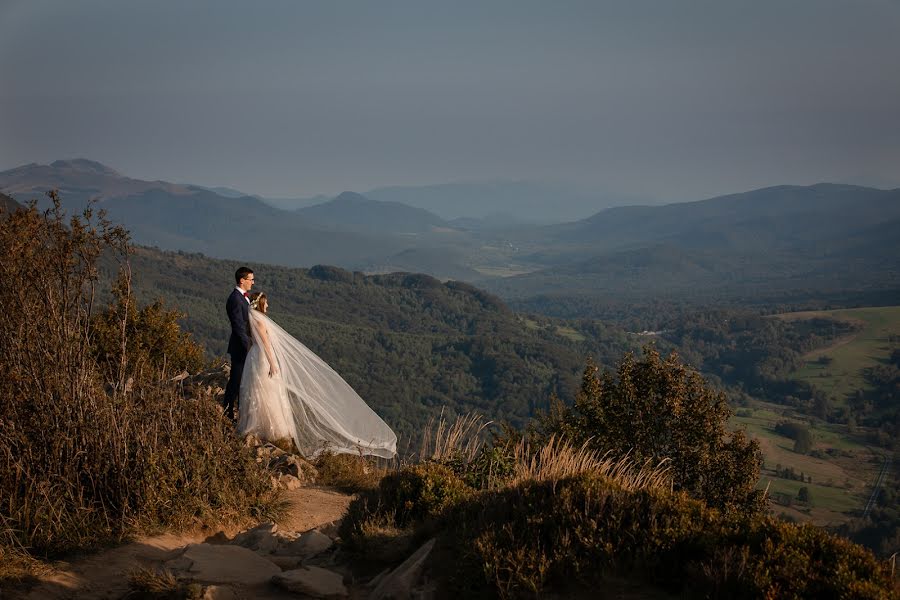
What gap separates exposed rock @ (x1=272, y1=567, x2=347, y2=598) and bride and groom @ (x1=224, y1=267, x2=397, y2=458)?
465cm

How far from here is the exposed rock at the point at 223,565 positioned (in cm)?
507

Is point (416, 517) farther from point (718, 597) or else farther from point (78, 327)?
point (78, 327)

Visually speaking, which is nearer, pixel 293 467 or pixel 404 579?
pixel 404 579

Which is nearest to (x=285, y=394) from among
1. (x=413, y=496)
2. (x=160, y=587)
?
(x=413, y=496)

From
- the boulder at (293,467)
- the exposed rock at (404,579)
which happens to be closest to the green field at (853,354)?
the boulder at (293,467)

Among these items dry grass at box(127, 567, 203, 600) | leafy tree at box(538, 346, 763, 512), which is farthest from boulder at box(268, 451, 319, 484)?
leafy tree at box(538, 346, 763, 512)

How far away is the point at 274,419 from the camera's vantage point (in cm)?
981

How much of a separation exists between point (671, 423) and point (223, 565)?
33.1 ft

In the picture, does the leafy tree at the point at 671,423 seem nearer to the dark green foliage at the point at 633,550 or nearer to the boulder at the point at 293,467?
the boulder at the point at 293,467

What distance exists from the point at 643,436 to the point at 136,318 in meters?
12.9

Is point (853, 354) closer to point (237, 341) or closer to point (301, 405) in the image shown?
point (301, 405)

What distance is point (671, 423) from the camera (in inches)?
519

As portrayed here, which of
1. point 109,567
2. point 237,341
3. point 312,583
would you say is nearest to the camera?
point 312,583

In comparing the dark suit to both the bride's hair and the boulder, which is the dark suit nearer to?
the bride's hair
